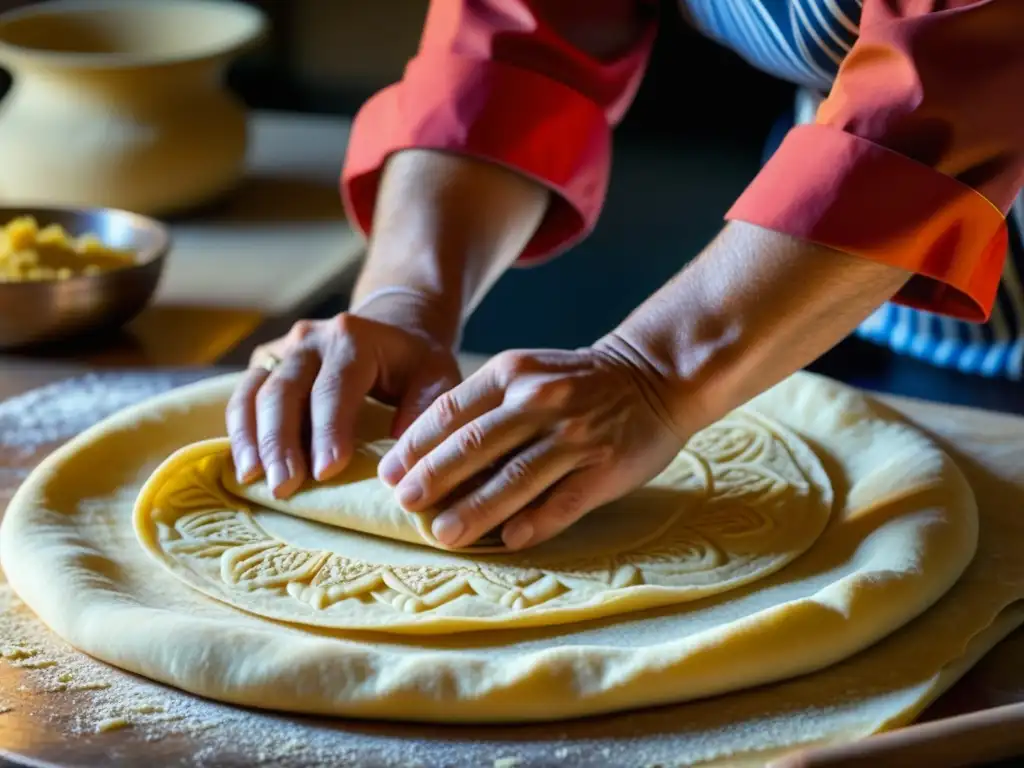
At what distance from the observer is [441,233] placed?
53.6 inches

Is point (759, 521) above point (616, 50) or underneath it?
underneath

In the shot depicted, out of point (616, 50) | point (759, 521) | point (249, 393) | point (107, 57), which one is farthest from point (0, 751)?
point (107, 57)

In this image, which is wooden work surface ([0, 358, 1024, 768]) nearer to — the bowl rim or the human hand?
the human hand

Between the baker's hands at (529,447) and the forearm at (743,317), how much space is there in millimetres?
24

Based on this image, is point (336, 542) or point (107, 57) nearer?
point (336, 542)

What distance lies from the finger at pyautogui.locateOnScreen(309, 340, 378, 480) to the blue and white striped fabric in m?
0.50

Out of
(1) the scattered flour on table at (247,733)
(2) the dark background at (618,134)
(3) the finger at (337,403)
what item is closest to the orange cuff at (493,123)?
(3) the finger at (337,403)

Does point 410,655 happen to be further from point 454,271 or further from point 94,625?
point 454,271

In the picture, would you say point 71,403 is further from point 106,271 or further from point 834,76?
point 834,76

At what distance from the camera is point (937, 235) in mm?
1070

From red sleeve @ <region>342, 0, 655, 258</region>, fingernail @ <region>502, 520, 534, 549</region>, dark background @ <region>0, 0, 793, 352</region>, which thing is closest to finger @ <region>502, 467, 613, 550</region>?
fingernail @ <region>502, 520, 534, 549</region>

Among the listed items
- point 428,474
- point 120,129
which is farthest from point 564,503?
point 120,129

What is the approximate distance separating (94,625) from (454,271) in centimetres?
53

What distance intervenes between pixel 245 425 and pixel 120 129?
1.01m
